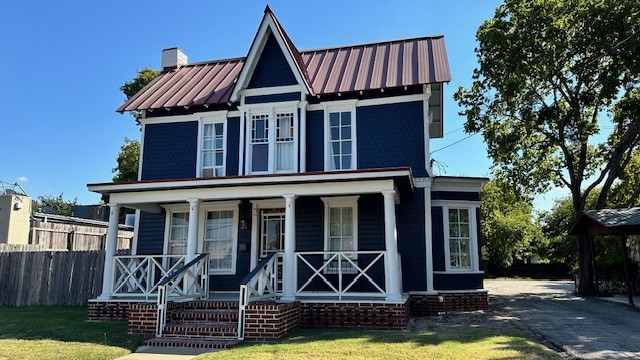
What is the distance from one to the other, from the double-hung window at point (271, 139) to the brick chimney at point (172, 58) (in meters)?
5.80

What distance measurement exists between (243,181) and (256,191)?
40 cm

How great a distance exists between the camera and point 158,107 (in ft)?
48.6

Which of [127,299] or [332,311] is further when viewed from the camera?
[127,299]

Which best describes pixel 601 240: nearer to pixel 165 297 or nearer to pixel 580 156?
pixel 580 156

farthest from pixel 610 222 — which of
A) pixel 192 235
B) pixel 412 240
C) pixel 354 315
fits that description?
pixel 192 235

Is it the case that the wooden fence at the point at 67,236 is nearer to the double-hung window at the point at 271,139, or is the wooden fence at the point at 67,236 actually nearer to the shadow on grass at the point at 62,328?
the shadow on grass at the point at 62,328

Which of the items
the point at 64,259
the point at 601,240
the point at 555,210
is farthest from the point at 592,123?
the point at 555,210

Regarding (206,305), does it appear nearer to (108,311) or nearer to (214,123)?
(108,311)

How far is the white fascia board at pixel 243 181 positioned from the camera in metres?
10.8

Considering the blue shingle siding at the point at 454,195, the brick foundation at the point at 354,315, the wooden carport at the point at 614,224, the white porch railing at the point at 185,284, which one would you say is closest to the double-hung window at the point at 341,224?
the brick foundation at the point at 354,315

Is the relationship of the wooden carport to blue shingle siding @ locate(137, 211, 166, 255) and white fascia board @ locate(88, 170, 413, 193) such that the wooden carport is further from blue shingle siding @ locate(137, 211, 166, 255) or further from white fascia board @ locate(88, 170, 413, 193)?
blue shingle siding @ locate(137, 211, 166, 255)

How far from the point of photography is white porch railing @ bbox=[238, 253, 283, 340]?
31.2 feet

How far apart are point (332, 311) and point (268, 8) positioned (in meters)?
8.96

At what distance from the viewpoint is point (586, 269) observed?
1873 centimetres
